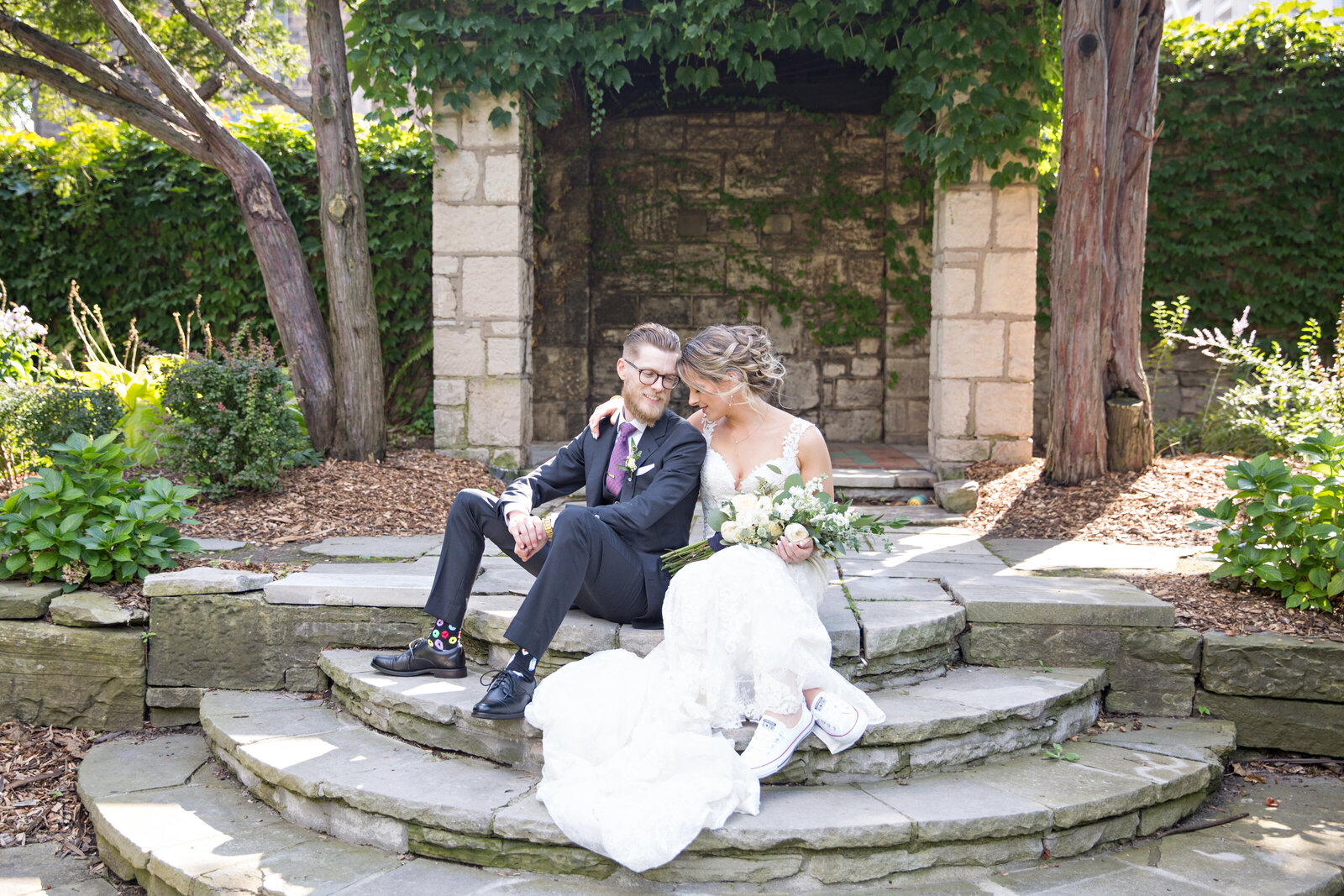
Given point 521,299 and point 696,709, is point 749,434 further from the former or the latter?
point 521,299

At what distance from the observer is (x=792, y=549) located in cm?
277

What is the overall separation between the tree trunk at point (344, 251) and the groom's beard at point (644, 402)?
130 inches

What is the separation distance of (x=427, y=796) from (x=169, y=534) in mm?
2007

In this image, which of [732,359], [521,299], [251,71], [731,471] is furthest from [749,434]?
→ [251,71]

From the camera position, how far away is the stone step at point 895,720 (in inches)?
107

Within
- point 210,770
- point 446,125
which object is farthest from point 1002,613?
point 446,125

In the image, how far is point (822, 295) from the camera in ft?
27.3

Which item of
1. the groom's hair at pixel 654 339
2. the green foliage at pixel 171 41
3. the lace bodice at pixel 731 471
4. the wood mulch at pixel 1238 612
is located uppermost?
the green foliage at pixel 171 41

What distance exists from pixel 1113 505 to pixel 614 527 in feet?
10.9

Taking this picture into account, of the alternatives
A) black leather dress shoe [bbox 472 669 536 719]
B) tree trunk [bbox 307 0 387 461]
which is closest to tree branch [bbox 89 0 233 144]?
tree trunk [bbox 307 0 387 461]

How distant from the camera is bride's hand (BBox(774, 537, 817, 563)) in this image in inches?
109

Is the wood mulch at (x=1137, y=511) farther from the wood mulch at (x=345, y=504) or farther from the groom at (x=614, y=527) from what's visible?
the wood mulch at (x=345, y=504)

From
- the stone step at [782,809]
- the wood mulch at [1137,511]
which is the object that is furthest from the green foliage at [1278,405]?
the stone step at [782,809]

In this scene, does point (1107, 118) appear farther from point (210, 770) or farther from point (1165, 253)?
point (210, 770)
